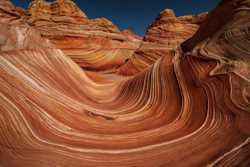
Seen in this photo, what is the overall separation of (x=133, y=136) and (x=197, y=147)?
0.78 metres

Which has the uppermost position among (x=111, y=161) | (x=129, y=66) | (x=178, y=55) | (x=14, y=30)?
(x=129, y=66)

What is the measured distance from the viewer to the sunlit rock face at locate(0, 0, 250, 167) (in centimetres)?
210

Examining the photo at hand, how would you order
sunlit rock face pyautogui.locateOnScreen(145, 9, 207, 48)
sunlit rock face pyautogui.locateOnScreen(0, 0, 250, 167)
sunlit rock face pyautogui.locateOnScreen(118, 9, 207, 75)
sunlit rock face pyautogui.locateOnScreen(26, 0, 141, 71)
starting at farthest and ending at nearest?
sunlit rock face pyautogui.locateOnScreen(145, 9, 207, 48)
sunlit rock face pyautogui.locateOnScreen(26, 0, 141, 71)
sunlit rock face pyautogui.locateOnScreen(118, 9, 207, 75)
sunlit rock face pyautogui.locateOnScreen(0, 0, 250, 167)

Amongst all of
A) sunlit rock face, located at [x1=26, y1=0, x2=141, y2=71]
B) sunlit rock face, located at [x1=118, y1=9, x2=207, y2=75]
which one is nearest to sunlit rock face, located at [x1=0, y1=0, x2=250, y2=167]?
sunlit rock face, located at [x1=118, y1=9, x2=207, y2=75]

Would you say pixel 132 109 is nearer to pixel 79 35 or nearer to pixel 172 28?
pixel 79 35

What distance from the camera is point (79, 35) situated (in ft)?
40.1

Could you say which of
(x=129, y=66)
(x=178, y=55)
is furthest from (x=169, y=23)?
(x=178, y=55)

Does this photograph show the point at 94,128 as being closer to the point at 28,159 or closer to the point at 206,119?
the point at 28,159

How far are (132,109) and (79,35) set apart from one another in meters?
9.88

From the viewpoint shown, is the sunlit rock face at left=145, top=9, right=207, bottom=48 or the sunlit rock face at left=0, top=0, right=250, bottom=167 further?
the sunlit rock face at left=145, top=9, right=207, bottom=48

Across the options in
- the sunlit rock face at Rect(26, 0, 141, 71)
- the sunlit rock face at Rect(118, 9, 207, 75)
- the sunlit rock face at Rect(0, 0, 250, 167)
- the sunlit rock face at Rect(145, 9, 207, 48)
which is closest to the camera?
the sunlit rock face at Rect(0, 0, 250, 167)

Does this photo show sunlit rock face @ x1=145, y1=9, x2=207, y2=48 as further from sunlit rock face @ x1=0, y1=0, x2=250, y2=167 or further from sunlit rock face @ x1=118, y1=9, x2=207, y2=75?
sunlit rock face @ x1=0, y1=0, x2=250, y2=167

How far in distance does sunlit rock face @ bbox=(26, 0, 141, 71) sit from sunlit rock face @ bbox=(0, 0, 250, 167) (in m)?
7.62

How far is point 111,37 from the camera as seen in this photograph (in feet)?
47.0
